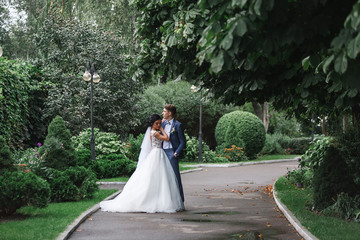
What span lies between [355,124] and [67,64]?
625 inches

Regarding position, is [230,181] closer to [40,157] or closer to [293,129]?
[40,157]

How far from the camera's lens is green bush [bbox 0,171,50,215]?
790 centimetres

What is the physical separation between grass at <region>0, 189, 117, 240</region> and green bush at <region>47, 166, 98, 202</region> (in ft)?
0.92

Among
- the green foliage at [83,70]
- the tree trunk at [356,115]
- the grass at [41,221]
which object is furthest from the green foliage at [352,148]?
the green foliage at [83,70]

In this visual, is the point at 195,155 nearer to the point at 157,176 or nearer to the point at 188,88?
the point at 188,88

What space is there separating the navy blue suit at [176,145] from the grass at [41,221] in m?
1.99

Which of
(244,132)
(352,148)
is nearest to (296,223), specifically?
(352,148)

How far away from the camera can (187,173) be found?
19188mm

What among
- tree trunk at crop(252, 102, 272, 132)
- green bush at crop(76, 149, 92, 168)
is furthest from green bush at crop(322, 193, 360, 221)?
tree trunk at crop(252, 102, 272, 132)


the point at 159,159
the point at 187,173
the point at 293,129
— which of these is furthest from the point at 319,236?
the point at 293,129

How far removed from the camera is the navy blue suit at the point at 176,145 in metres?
10.0

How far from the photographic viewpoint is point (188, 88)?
30188 mm

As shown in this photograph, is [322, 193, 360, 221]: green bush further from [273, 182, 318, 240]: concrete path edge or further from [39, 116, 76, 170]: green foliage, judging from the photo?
[39, 116, 76, 170]: green foliage

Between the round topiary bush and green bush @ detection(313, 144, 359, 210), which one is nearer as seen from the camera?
green bush @ detection(313, 144, 359, 210)
